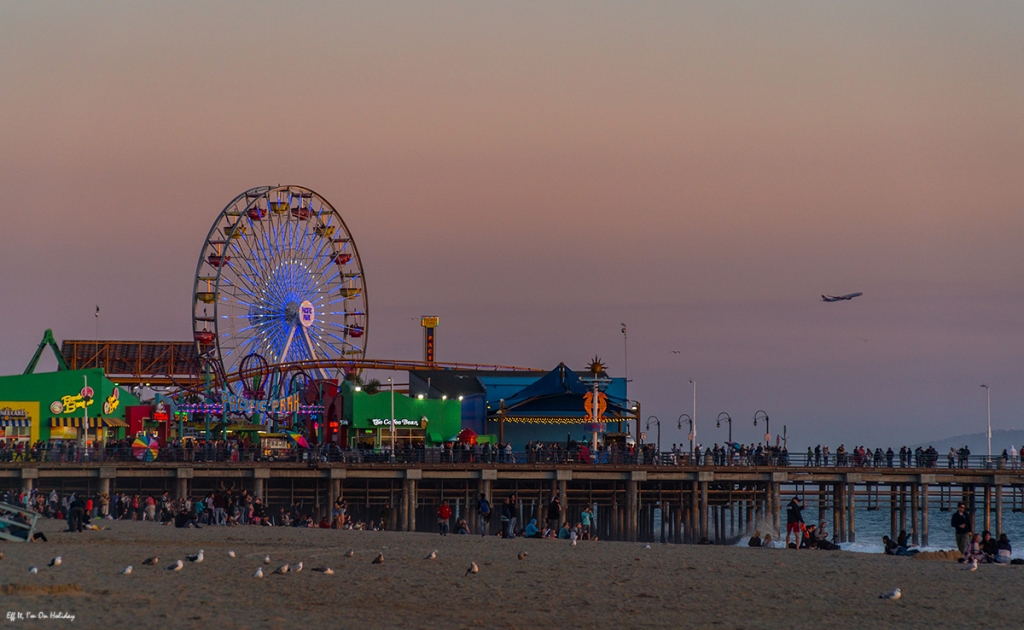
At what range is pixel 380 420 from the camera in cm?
5934

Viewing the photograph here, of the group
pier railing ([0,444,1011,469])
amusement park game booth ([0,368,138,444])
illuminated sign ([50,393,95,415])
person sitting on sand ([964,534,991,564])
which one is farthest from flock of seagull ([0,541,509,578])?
illuminated sign ([50,393,95,415])

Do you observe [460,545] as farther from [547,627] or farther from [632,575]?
[547,627]

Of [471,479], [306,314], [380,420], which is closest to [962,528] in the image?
[471,479]

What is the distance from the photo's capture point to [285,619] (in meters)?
18.1

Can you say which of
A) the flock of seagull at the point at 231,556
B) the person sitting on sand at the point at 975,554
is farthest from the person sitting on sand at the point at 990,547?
the flock of seagull at the point at 231,556

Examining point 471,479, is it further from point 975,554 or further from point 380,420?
point 975,554

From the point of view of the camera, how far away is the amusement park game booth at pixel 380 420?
59250 mm

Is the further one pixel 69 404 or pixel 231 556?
pixel 69 404

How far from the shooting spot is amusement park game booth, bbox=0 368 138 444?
5778cm

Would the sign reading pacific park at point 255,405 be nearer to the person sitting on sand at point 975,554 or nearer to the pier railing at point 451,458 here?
the pier railing at point 451,458

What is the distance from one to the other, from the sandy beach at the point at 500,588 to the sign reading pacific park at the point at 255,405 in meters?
32.0

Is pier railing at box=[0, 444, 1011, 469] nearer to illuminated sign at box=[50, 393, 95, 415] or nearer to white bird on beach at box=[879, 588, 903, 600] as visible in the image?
illuminated sign at box=[50, 393, 95, 415]

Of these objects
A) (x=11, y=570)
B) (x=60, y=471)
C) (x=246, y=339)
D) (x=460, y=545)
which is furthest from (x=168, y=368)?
(x=11, y=570)

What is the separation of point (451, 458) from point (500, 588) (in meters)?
27.6
